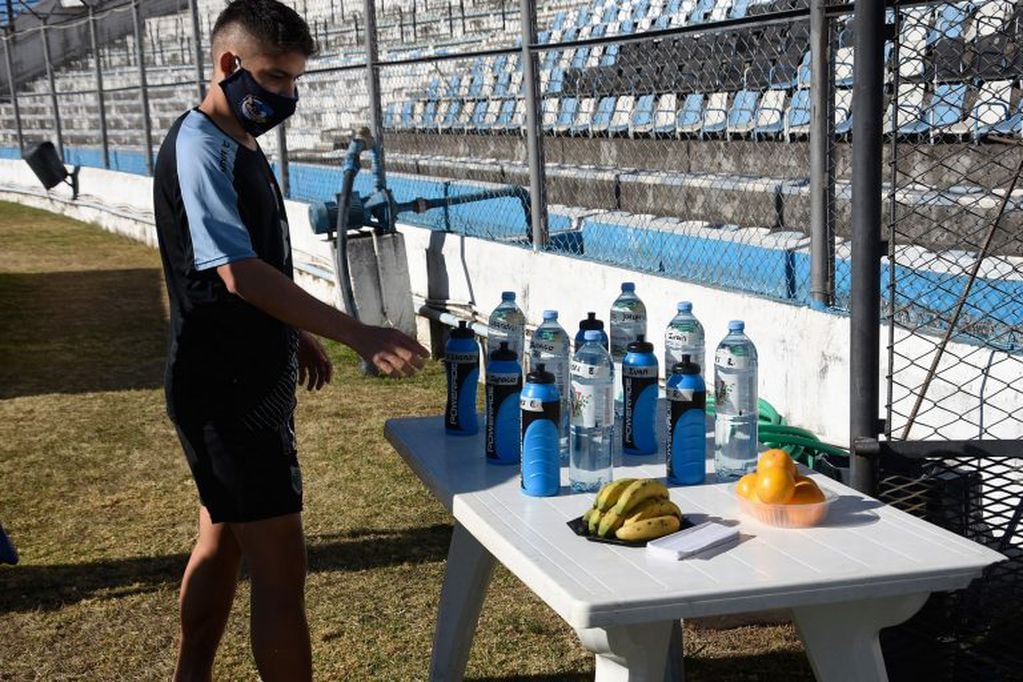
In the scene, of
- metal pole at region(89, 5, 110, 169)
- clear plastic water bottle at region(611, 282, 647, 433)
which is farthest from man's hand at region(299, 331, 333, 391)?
metal pole at region(89, 5, 110, 169)

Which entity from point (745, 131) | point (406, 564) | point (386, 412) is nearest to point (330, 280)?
point (386, 412)

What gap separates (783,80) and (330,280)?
3609 millimetres

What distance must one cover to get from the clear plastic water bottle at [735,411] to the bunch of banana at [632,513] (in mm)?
404

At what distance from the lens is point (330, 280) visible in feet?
30.5

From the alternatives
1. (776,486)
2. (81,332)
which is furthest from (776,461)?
(81,332)

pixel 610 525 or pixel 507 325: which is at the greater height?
pixel 507 325

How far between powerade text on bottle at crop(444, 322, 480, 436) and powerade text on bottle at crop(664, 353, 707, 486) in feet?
2.06

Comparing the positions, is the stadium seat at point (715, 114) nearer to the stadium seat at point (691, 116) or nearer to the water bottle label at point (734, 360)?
the stadium seat at point (691, 116)

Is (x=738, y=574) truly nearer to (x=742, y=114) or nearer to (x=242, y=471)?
(x=242, y=471)

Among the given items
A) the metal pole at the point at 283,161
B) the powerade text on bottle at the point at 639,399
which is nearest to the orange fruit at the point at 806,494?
the powerade text on bottle at the point at 639,399

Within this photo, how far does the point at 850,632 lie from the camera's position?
238 cm

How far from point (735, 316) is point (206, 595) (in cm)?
282

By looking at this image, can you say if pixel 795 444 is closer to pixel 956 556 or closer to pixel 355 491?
pixel 956 556

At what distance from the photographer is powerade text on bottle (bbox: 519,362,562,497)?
276cm
